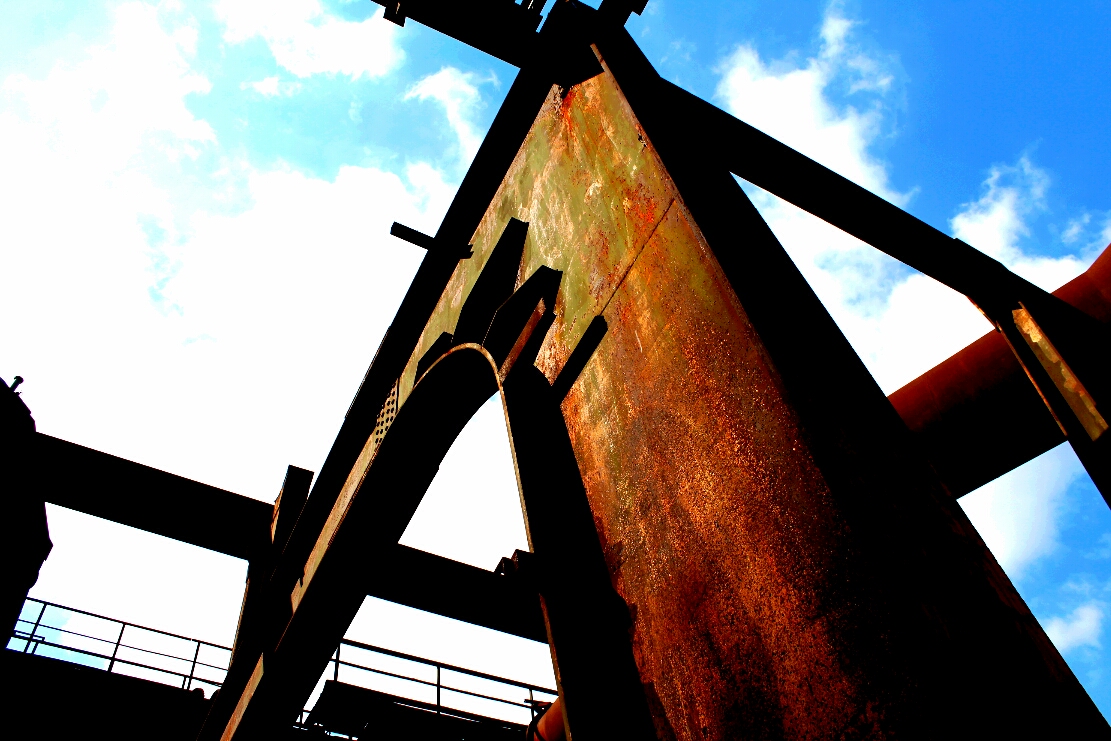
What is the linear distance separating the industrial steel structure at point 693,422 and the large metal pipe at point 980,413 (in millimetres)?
38

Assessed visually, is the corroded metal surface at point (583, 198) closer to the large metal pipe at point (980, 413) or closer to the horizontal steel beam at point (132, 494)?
the large metal pipe at point (980, 413)

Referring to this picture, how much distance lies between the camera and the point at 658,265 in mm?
1712

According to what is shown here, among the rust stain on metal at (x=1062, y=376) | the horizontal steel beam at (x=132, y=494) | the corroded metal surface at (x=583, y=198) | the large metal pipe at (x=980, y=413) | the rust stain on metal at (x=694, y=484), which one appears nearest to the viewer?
the rust stain on metal at (x=694, y=484)

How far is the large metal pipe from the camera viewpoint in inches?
178

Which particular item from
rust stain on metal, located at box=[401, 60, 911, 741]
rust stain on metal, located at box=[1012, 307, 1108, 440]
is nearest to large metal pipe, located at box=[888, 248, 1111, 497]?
rust stain on metal, located at box=[1012, 307, 1108, 440]

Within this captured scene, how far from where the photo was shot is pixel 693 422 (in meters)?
1.45

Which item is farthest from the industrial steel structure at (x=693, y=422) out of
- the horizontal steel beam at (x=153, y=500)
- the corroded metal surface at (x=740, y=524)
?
the horizontal steel beam at (x=153, y=500)

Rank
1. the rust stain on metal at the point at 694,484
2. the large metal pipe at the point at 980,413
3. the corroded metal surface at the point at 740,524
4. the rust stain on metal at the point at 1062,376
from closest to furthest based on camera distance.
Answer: the corroded metal surface at the point at 740,524
the rust stain on metal at the point at 694,484
the rust stain on metal at the point at 1062,376
the large metal pipe at the point at 980,413

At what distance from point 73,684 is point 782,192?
1176 centimetres

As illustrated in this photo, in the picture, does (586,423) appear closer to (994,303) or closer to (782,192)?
(782,192)

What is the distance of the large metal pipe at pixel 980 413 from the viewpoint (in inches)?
178

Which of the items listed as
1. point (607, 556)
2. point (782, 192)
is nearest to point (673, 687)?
point (607, 556)

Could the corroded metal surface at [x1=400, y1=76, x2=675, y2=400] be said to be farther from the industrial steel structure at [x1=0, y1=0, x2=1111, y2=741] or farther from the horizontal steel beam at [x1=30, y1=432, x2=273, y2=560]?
the horizontal steel beam at [x1=30, y1=432, x2=273, y2=560]

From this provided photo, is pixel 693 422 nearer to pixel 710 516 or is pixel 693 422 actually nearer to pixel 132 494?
pixel 710 516
